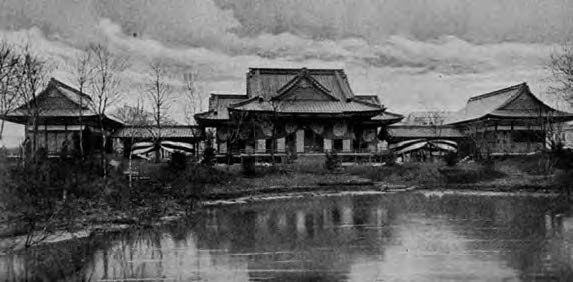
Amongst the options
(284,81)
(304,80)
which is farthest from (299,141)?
(284,81)

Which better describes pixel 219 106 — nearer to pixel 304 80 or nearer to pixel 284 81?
pixel 284 81

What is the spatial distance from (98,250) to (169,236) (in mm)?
2190

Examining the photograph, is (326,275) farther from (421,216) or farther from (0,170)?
(0,170)

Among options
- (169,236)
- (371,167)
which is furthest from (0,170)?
(371,167)

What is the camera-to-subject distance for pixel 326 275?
872 cm

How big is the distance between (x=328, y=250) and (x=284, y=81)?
33.0 metres

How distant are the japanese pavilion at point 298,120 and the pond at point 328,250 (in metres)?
19.0

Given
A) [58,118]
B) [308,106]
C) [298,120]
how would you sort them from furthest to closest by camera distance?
[308,106], [298,120], [58,118]

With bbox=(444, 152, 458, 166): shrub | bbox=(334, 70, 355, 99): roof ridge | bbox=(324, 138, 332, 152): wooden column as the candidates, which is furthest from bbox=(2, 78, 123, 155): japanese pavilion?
bbox=(444, 152, 458, 166): shrub

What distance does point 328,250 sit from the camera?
11.1 m

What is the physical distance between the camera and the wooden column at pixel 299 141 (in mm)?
37844

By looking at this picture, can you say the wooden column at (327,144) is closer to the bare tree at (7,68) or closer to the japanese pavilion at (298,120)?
the japanese pavilion at (298,120)

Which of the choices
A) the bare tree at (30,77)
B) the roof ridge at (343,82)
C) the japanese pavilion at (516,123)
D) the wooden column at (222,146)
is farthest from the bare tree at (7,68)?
the japanese pavilion at (516,123)

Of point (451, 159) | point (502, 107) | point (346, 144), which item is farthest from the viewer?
point (502, 107)
